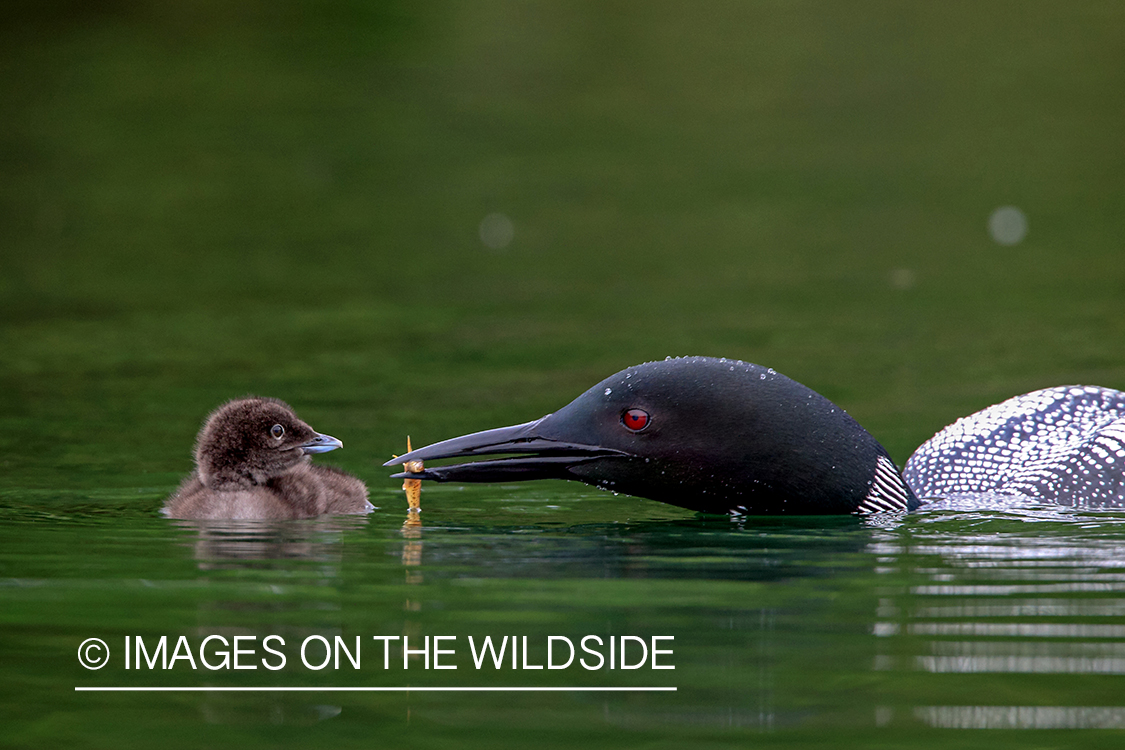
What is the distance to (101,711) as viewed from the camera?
2.92 meters

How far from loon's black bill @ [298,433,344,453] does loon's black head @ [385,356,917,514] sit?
0.53 meters

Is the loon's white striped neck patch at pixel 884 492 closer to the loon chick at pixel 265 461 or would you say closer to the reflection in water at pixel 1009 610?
the reflection in water at pixel 1009 610

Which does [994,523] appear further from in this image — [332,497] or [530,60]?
[530,60]

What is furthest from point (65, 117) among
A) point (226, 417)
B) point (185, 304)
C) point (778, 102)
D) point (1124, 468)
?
point (1124, 468)

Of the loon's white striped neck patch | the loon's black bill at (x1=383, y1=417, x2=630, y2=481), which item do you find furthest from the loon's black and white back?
the loon's black bill at (x1=383, y1=417, x2=630, y2=481)

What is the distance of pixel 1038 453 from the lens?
16.8ft

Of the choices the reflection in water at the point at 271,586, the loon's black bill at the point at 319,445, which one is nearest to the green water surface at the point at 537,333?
the reflection in water at the point at 271,586

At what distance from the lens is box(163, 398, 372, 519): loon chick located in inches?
191

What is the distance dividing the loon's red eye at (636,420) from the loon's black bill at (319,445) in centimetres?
91

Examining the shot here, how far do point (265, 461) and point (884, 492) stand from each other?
Result: 5.92 ft

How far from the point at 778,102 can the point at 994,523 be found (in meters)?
13.5

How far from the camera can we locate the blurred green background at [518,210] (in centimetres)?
712

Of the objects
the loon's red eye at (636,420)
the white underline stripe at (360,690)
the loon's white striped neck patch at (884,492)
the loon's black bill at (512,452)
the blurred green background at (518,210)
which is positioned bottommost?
the white underline stripe at (360,690)

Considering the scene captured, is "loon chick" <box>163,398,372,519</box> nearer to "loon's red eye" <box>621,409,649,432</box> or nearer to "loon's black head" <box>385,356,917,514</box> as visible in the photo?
"loon's black head" <box>385,356,917,514</box>
